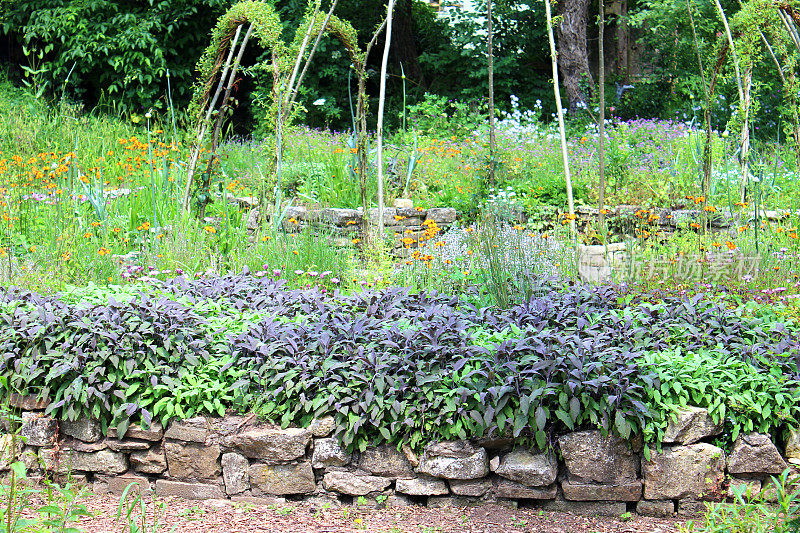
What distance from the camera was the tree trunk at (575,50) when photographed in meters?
10.0

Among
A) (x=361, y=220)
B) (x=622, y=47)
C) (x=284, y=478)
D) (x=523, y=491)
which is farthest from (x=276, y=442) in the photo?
(x=622, y=47)

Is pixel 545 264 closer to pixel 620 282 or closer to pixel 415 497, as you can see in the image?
pixel 620 282

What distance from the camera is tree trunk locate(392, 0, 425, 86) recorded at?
12.3 metres

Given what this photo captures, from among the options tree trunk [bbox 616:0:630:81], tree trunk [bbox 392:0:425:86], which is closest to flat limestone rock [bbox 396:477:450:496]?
tree trunk [bbox 392:0:425:86]

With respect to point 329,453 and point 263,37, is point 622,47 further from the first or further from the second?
point 329,453

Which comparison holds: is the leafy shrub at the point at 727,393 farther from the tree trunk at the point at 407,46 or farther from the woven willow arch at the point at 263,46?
the tree trunk at the point at 407,46

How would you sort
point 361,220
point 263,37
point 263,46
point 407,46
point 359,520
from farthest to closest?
point 407,46 < point 361,220 < point 263,46 < point 263,37 < point 359,520

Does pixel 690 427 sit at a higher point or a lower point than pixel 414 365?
lower

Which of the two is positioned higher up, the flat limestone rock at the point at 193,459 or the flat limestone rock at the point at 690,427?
the flat limestone rock at the point at 690,427

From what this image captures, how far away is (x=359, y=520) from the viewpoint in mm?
2727

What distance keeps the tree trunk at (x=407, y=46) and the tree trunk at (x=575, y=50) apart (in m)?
3.00

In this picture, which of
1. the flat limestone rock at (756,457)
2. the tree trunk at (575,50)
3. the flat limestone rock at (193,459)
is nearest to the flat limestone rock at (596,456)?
the flat limestone rock at (756,457)

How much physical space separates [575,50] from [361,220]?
6014 millimetres

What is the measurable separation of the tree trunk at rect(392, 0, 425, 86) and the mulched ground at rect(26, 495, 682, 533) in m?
10.5
